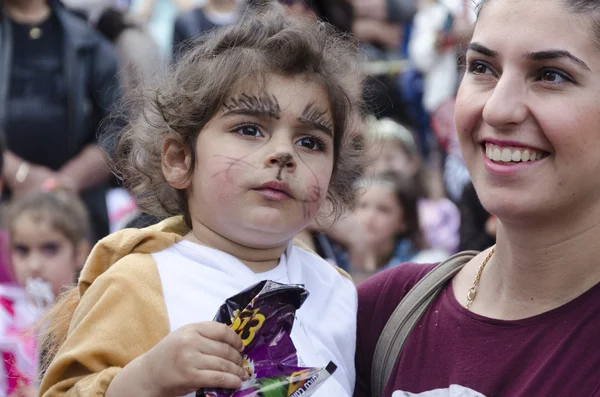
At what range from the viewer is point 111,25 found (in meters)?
6.76

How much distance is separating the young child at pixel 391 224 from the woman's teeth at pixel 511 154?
12.3 feet

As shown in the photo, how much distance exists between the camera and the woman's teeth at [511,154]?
2.36m

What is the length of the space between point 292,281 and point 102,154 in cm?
339

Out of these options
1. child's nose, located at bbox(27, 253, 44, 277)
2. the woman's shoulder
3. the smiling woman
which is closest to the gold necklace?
the smiling woman

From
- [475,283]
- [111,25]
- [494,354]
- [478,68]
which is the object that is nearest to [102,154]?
[111,25]

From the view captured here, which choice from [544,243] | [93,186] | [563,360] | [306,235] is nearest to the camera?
[563,360]

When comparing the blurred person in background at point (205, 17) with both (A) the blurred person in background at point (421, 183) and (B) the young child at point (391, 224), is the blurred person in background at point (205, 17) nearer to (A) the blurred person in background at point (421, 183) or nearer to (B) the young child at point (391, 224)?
(A) the blurred person in background at point (421, 183)

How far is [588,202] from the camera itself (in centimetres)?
240

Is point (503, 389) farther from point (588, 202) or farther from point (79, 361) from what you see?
point (79, 361)

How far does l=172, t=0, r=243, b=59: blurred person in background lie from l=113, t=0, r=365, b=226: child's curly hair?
3803 mm

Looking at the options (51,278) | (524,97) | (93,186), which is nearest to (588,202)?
(524,97)

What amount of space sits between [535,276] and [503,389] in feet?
0.97

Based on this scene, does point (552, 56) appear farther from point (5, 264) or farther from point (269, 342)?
point (5, 264)

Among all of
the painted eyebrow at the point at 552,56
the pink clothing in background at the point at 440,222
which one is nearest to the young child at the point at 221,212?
the painted eyebrow at the point at 552,56
